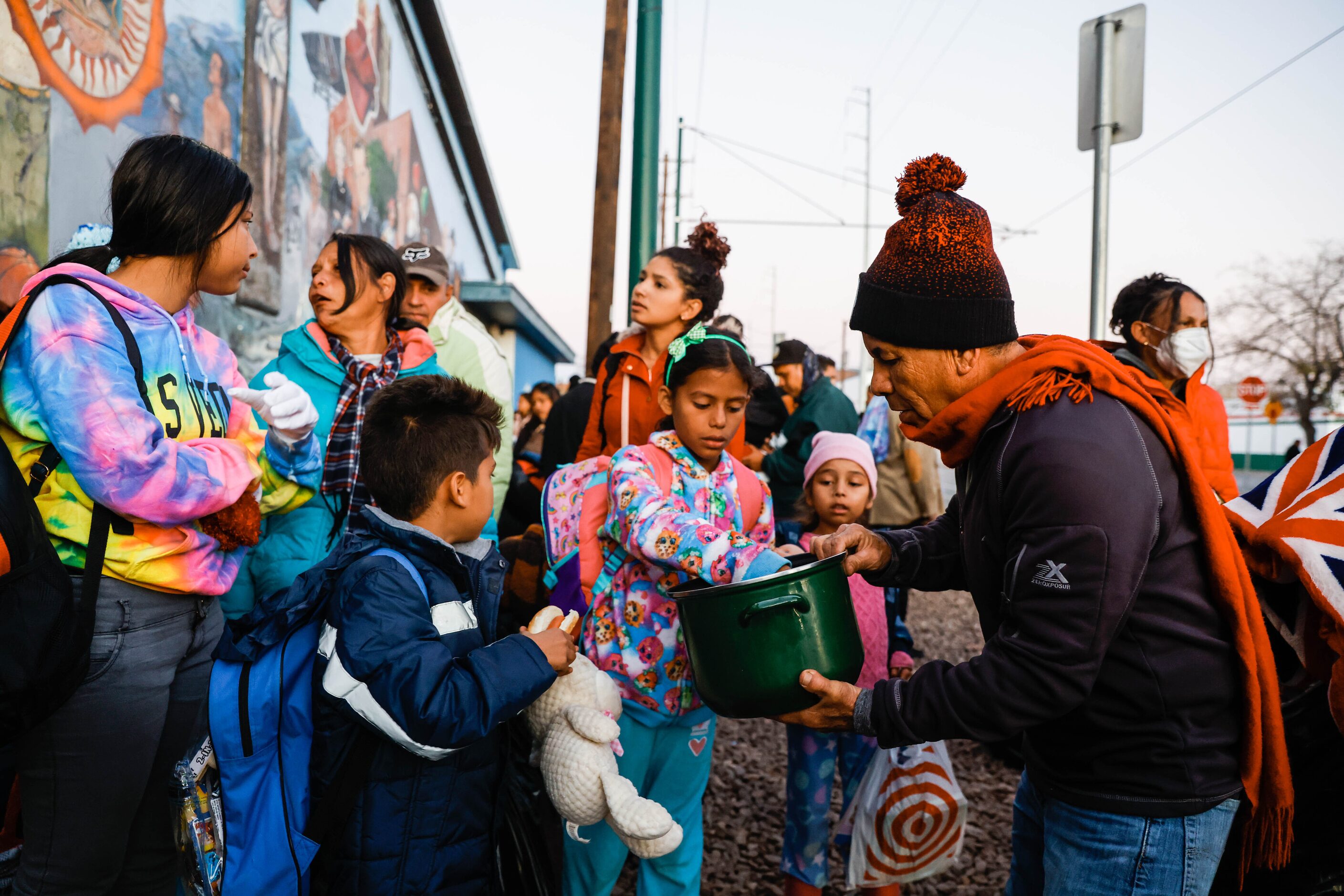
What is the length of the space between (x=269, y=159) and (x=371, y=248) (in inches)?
167

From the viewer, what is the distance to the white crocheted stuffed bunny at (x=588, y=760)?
73.5 inches

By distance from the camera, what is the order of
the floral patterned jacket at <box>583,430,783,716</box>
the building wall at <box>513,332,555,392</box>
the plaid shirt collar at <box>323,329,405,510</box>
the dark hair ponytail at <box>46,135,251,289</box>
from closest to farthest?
the dark hair ponytail at <box>46,135,251,289</box> → the floral patterned jacket at <box>583,430,783,716</box> → the plaid shirt collar at <box>323,329,405,510</box> → the building wall at <box>513,332,555,392</box>

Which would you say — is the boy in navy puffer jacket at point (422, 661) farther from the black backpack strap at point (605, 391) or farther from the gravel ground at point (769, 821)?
the gravel ground at point (769, 821)

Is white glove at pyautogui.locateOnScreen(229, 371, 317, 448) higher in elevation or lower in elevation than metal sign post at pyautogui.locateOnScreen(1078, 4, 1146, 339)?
lower

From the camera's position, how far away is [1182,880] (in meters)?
1.57

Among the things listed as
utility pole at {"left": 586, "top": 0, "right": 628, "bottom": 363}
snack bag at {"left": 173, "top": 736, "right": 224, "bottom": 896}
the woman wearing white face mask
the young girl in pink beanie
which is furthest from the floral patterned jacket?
utility pole at {"left": 586, "top": 0, "right": 628, "bottom": 363}

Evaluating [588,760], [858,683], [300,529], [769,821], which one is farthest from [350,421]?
[769,821]

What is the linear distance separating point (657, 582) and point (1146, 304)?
2667mm

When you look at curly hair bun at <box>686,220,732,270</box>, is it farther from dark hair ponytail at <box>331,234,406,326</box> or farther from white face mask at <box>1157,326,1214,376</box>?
white face mask at <box>1157,326,1214,376</box>

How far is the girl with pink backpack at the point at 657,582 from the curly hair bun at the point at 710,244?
2.79ft

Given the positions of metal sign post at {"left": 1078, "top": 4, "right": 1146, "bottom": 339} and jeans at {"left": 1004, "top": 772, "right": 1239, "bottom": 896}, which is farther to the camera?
metal sign post at {"left": 1078, "top": 4, "right": 1146, "bottom": 339}

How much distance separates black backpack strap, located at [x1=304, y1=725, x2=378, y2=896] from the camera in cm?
180

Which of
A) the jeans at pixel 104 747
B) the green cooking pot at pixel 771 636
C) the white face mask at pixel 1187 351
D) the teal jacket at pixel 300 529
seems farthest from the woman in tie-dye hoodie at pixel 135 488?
the white face mask at pixel 1187 351

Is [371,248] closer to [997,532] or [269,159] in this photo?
[997,532]
